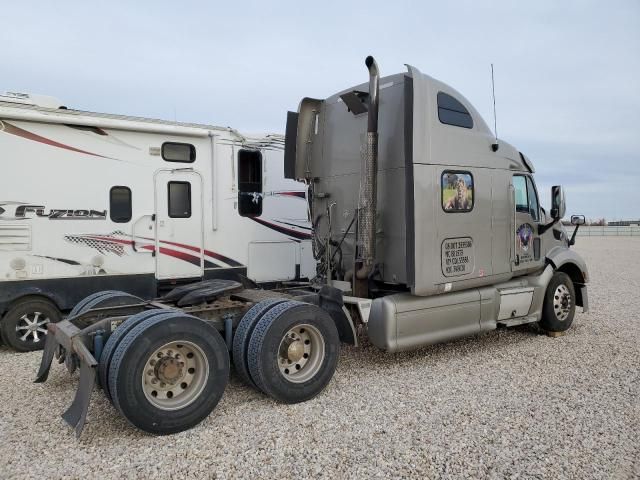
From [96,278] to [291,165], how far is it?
3133 mm

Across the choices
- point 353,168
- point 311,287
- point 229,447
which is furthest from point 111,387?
point 353,168

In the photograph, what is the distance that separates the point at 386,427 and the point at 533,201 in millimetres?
4569

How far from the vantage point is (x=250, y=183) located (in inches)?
328

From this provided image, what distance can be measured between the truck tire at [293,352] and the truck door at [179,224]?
3.27 meters

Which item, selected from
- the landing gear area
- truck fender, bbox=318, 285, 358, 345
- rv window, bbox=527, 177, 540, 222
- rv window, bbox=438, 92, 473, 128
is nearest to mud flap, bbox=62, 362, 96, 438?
the landing gear area

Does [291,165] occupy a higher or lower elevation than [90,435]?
higher

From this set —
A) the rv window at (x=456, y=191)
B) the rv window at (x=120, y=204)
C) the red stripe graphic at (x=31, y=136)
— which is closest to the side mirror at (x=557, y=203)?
the rv window at (x=456, y=191)

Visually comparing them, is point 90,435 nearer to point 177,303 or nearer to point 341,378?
point 177,303

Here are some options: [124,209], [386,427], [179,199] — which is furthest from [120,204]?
[386,427]

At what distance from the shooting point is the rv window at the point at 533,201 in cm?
732

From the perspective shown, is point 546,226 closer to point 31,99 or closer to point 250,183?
point 250,183

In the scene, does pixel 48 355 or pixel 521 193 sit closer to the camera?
pixel 48 355

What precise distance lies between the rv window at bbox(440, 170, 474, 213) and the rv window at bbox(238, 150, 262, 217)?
11.4 ft

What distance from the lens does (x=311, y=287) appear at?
6.65 metres
